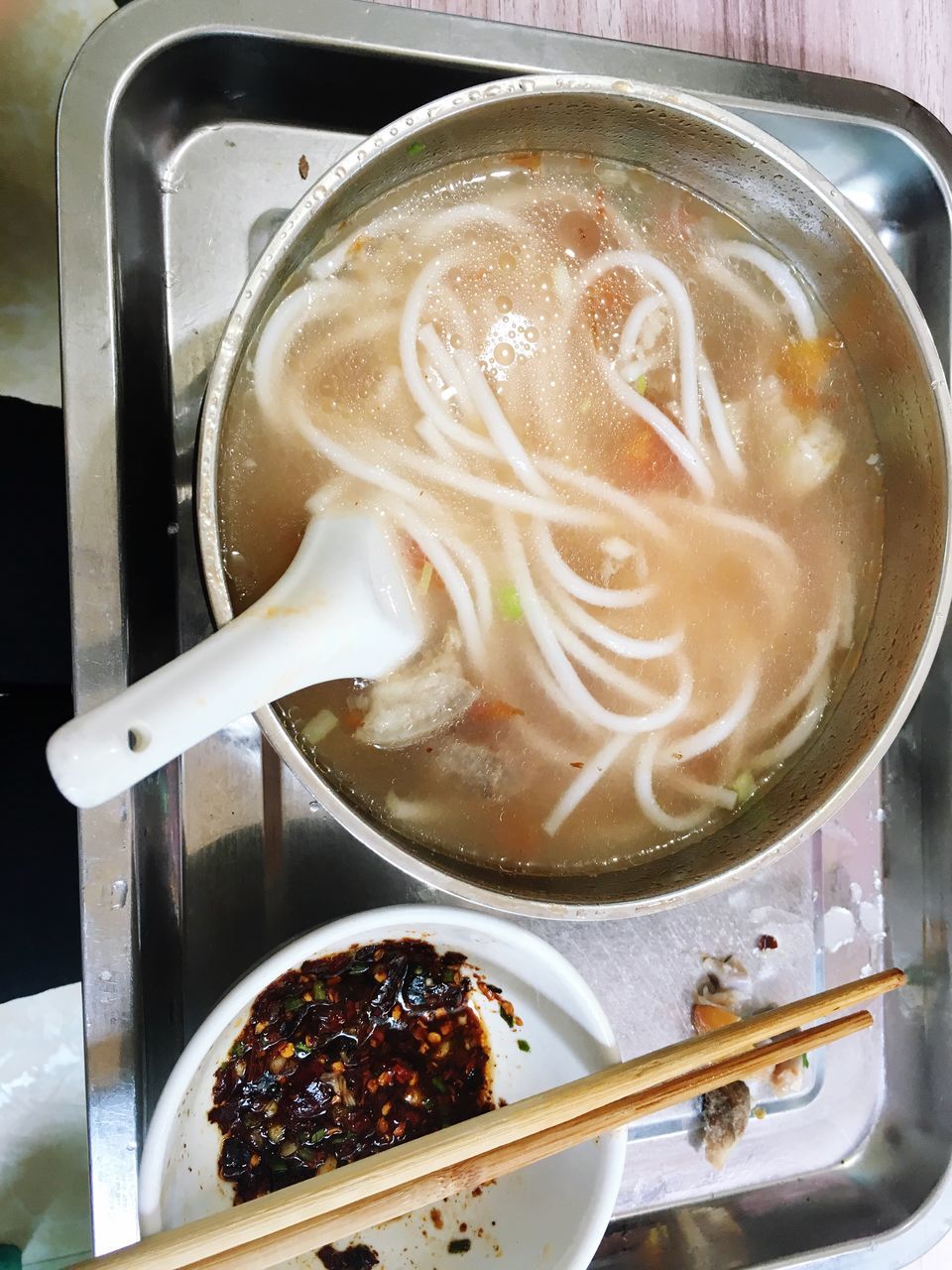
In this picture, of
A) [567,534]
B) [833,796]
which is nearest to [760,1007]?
[833,796]

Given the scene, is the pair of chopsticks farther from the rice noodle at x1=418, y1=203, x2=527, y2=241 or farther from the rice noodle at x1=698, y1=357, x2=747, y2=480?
the rice noodle at x1=418, y1=203, x2=527, y2=241

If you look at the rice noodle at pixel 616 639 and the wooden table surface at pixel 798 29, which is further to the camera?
the wooden table surface at pixel 798 29

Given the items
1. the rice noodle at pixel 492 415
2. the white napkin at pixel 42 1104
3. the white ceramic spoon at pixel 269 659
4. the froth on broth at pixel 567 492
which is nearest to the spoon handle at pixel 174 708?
the white ceramic spoon at pixel 269 659

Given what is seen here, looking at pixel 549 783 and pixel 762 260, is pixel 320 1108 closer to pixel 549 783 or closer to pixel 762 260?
pixel 549 783

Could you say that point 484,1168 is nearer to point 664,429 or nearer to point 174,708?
point 174,708

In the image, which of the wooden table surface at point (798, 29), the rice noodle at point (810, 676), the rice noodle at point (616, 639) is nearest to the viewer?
the rice noodle at point (616, 639)

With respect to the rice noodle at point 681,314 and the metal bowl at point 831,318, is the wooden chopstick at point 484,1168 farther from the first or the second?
the rice noodle at point 681,314

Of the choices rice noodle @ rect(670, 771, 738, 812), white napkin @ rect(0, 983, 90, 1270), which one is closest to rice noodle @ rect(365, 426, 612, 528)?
rice noodle @ rect(670, 771, 738, 812)
